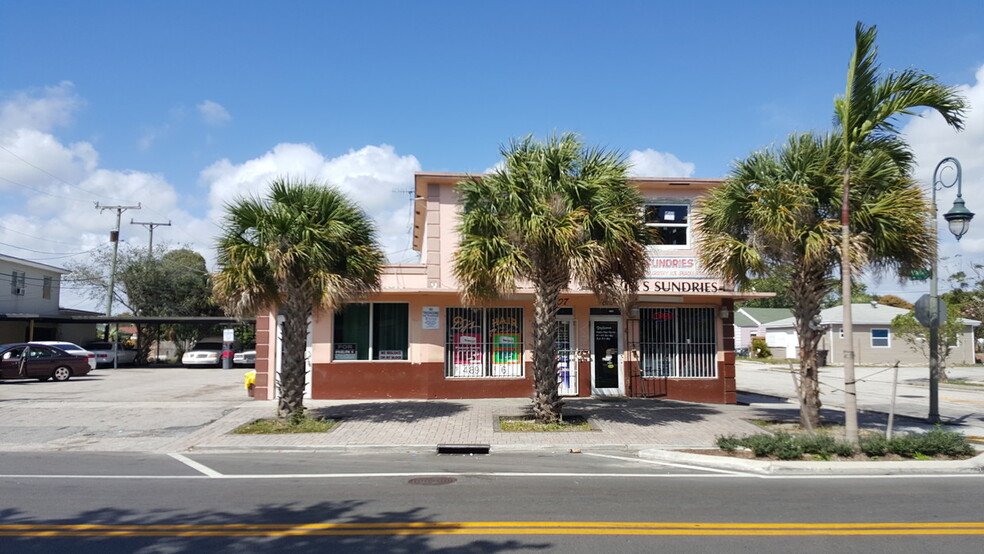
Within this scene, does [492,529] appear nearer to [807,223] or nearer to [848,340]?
[848,340]

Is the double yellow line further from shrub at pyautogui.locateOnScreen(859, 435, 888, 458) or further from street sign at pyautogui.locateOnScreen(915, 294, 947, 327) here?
street sign at pyautogui.locateOnScreen(915, 294, 947, 327)

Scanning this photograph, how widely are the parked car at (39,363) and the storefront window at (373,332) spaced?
15544 mm

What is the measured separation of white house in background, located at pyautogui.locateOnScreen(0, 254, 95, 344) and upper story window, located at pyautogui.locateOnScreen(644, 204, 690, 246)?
97.8ft

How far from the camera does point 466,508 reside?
7234 millimetres

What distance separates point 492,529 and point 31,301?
131 ft

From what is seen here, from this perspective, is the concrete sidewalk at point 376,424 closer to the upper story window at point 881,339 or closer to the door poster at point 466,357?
the door poster at point 466,357

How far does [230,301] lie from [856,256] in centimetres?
1154

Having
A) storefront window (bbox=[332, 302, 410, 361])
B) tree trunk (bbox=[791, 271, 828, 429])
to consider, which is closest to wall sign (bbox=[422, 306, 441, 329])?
storefront window (bbox=[332, 302, 410, 361])

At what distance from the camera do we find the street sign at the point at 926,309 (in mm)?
13974

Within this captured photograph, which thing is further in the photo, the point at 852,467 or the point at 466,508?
the point at 852,467

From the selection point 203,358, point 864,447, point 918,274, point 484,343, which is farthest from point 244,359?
point 864,447

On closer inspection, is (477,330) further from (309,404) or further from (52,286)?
(52,286)

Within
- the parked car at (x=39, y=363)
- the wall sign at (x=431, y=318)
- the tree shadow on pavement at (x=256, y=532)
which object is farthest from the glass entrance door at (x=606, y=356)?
the parked car at (x=39, y=363)

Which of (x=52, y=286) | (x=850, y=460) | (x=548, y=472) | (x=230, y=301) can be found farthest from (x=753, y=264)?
(x=52, y=286)
